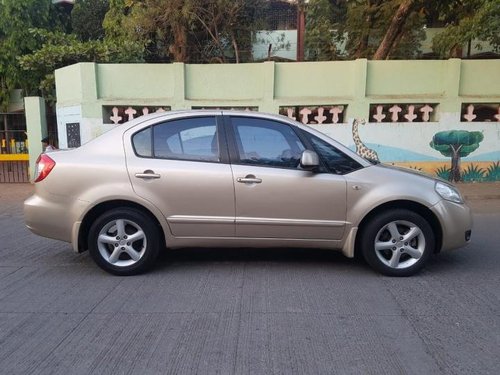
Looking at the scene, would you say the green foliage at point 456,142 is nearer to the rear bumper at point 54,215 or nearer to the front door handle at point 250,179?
the front door handle at point 250,179

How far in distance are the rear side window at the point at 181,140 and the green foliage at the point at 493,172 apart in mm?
9392

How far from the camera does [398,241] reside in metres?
4.69

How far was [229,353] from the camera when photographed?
323 centimetres

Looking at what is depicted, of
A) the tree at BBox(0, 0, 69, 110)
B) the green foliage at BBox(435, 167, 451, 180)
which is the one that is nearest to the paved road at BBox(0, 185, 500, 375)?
the green foliage at BBox(435, 167, 451, 180)

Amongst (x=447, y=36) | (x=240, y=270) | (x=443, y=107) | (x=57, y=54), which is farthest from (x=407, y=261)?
(x=57, y=54)

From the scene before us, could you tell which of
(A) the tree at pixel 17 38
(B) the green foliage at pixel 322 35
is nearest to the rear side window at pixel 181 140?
(B) the green foliage at pixel 322 35

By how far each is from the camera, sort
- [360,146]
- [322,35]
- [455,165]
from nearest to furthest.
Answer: [360,146] → [455,165] → [322,35]

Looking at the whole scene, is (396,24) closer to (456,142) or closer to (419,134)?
(419,134)

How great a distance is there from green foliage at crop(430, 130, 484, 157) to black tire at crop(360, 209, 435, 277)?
24.6 ft

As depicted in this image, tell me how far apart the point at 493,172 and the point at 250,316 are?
33.2 feet

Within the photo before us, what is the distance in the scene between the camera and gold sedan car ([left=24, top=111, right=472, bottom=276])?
183 inches

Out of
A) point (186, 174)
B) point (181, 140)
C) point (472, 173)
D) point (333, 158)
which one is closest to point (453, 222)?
point (333, 158)

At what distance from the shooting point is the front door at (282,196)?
4.64m

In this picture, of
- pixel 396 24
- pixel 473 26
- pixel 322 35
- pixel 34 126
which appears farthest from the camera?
pixel 322 35
